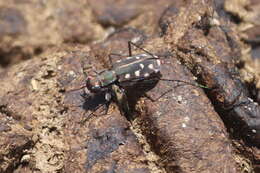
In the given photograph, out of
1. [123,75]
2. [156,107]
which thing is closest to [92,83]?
[123,75]

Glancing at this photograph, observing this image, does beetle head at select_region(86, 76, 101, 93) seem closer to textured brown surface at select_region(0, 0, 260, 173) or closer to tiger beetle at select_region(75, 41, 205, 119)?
tiger beetle at select_region(75, 41, 205, 119)

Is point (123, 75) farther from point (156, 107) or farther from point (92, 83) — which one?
point (156, 107)

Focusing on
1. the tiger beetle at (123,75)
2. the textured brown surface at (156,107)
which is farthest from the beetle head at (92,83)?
the textured brown surface at (156,107)

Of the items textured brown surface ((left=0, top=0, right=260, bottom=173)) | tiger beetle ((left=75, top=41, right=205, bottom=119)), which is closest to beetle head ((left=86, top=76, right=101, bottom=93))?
tiger beetle ((left=75, top=41, right=205, bottom=119))

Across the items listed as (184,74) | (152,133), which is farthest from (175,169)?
(184,74)

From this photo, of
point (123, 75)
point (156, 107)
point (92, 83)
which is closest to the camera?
point (156, 107)

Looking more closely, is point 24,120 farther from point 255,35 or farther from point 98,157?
point 255,35
